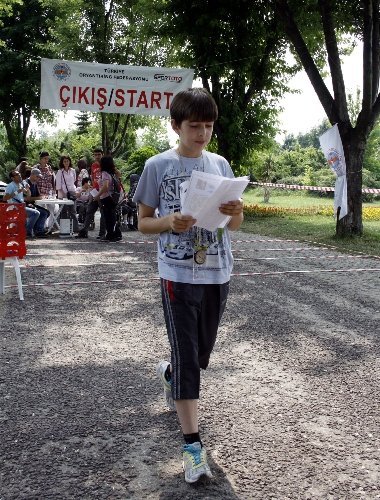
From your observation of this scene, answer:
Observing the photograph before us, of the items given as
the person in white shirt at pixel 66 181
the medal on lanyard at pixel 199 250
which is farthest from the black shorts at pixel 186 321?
the person in white shirt at pixel 66 181

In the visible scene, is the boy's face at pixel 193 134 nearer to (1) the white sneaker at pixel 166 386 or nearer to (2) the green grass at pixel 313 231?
(1) the white sneaker at pixel 166 386

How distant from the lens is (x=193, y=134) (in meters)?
2.92

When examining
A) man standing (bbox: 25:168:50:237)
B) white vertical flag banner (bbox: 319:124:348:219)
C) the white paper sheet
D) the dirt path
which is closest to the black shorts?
the white paper sheet

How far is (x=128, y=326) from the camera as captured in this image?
596cm

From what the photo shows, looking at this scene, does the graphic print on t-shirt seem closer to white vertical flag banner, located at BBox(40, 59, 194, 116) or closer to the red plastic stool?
the red plastic stool

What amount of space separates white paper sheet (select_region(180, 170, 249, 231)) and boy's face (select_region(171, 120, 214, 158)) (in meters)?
0.26

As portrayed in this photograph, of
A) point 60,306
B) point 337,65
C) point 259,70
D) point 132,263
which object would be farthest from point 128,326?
point 259,70

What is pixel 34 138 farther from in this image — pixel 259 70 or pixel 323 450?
pixel 323 450

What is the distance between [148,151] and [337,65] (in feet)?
95.3

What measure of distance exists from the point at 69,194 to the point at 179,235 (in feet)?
42.6

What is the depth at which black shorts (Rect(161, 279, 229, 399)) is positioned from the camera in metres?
2.97

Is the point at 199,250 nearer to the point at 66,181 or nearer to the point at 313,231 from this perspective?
the point at 66,181

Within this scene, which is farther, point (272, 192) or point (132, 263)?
point (272, 192)

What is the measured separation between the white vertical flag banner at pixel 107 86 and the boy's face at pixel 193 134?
12.4 m
